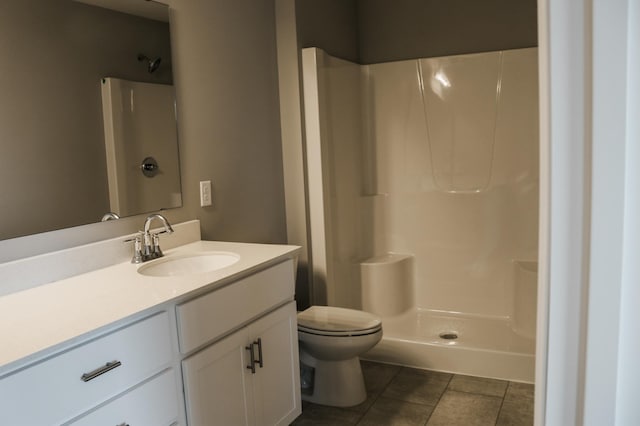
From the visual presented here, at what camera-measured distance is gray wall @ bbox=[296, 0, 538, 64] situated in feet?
10.7

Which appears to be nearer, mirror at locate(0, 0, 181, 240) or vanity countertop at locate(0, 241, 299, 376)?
vanity countertop at locate(0, 241, 299, 376)

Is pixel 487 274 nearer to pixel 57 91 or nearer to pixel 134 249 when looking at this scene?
pixel 134 249

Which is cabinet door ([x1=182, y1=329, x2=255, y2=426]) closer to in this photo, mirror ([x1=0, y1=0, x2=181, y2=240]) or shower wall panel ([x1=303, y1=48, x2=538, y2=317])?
mirror ([x1=0, y1=0, x2=181, y2=240])

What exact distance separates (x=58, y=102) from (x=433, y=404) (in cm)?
210

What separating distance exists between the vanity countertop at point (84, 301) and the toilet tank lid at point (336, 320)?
57cm

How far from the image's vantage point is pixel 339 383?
2580 millimetres

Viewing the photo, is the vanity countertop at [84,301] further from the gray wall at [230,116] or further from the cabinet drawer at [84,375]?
the gray wall at [230,116]

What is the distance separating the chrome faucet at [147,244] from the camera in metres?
2.04

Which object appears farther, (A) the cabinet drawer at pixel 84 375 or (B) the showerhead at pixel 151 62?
(B) the showerhead at pixel 151 62

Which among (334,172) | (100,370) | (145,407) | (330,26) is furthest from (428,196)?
(100,370)

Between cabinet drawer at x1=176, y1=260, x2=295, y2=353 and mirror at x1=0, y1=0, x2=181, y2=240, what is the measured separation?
0.59m

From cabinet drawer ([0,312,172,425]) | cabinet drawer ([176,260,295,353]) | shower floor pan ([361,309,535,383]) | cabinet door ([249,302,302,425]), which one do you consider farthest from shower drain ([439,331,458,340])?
cabinet drawer ([0,312,172,425])

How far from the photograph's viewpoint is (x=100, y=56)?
194cm

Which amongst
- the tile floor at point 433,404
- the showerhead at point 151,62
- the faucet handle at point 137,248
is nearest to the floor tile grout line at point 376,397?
the tile floor at point 433,404
